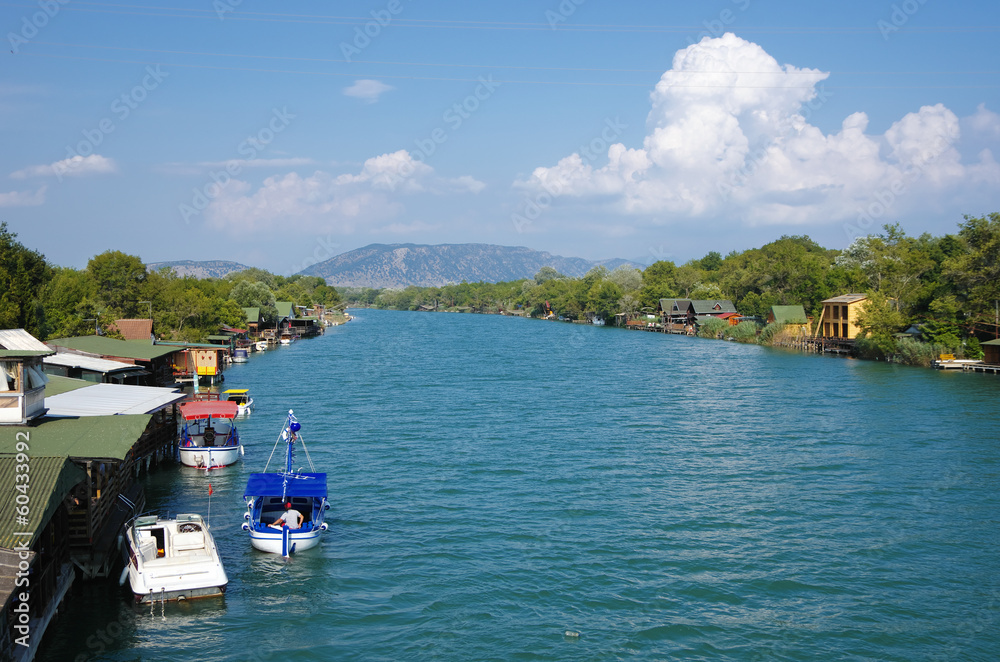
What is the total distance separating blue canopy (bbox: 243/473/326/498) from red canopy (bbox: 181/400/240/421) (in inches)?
441

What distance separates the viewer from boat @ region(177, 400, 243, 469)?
3177 centimetres

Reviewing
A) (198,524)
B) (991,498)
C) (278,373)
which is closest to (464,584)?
(198,524)

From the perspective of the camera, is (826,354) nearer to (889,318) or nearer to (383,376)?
(889,318)

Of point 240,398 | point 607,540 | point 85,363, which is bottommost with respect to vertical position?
point 607,540

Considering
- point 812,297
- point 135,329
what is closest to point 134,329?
point 135,329

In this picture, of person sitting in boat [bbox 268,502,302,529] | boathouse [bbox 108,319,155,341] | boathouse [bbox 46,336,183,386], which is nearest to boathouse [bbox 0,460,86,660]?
person sitting in boat [bbox 268,502,302,529]

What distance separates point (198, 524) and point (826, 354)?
81092 mm

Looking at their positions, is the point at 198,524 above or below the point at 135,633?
above

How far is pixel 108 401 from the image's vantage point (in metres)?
27.5

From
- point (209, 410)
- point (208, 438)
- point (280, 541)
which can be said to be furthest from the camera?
point (209, 410)

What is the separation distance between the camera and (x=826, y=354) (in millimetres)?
86250

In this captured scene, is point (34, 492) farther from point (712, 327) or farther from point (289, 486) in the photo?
point (712, 327)

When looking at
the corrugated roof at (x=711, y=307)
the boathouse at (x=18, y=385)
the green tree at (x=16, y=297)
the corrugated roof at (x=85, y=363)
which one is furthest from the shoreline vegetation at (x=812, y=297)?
the boathouse at (x=18, y=385)

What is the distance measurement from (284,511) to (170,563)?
4.64m
